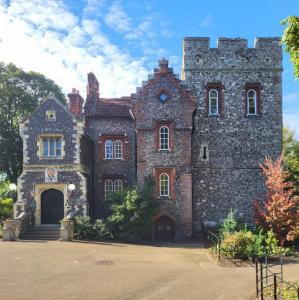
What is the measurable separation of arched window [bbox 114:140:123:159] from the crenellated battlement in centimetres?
708

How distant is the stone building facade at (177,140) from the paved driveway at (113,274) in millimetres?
5328

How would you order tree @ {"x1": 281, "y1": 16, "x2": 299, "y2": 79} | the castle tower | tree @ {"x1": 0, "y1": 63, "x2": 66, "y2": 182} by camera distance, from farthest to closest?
1. tree @ {"x1": 0, "y1": 63, "x2": 66, "y2": 182}
2. the castle tower
3. tree @ {"x1": 281, "y1": 16, "x2": 299, "y2": 79}

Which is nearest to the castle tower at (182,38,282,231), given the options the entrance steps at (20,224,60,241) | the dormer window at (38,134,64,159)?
the dormer window at (38,134,64,159)

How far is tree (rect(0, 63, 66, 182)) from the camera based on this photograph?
104 feet

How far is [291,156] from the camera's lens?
3575 cm

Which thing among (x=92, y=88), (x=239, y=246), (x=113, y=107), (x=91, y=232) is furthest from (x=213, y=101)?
(x=91, y=232)

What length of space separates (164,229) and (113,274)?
10.9 m

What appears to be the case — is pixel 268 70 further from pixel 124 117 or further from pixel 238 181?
pixel 124 117

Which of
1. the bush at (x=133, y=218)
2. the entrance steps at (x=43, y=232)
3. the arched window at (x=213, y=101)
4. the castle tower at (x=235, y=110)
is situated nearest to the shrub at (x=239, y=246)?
the bush at (x=133, y=218)

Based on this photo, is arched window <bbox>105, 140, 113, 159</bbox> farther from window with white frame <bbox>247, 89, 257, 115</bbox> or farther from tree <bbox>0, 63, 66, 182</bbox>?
window with white frame <bbox>247, 89, 257, 115</bbox>

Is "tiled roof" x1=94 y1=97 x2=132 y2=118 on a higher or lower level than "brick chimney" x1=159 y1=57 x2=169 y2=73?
lower

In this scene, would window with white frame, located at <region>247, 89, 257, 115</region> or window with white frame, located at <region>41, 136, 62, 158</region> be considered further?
window with white frame, located at <region>247, 89, 257, 115</region>

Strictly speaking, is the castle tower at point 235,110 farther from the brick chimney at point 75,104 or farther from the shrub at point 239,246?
the brick chimney at point 75,104

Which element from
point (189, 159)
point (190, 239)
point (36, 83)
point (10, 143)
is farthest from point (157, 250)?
point (36, 83)
